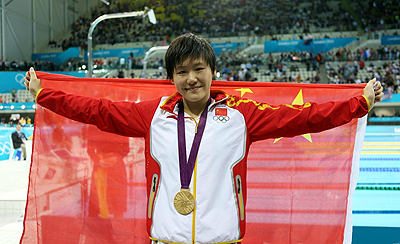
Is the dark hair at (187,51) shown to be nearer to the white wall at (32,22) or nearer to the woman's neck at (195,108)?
the woman's neck at (195,108)

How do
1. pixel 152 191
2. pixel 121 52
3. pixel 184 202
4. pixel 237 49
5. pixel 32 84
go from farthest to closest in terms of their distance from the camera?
pixel 121 52 < pixel 237 49 < pixel 32 84 < pixel 152 191 < pixel 184 202

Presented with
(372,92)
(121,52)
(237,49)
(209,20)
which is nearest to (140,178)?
(372,92)

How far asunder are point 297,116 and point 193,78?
0.62 m

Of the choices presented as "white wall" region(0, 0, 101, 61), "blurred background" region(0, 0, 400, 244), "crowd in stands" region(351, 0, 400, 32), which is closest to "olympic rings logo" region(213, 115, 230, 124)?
"blurred background" region(0, 0, 400, 244)

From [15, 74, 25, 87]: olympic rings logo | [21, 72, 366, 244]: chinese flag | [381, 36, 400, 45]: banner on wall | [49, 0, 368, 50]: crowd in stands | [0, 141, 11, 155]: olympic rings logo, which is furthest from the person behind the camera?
[49, 0, 368, 50]: crowd in stands

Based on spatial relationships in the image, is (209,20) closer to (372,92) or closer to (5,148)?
(5,148)

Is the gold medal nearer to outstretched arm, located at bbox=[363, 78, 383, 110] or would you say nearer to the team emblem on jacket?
the team emblem on jacket

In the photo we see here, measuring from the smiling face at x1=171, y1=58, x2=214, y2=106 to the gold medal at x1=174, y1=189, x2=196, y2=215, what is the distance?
513 millimetres

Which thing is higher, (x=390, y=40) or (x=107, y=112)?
(x=390, y=40)

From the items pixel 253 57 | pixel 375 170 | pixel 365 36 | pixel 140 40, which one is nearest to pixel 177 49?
pixel 375 170

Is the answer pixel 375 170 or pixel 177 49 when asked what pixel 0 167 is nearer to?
pixel 177 49

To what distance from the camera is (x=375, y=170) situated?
25.8ft

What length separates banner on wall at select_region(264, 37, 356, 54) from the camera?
81.3ft

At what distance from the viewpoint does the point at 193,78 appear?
182 cm
